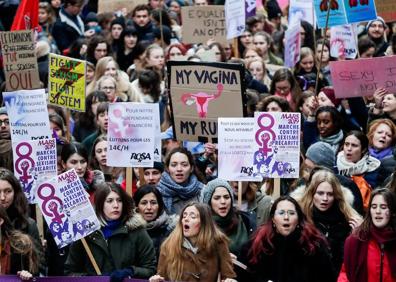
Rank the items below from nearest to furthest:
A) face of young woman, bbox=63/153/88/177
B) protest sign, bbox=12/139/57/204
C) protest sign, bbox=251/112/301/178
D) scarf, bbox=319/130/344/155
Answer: protest sign, bbox=251/112/301/178, protest sign, bbox=12/139/57/204, face of young woman, bbox=63/153/88/177, scarf, bbox=319/130/344/155

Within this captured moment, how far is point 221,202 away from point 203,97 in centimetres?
233

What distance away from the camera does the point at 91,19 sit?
79.0 ft

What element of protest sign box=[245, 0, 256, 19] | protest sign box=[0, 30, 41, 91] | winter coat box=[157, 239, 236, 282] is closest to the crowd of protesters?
winter coat box=[157, 239, 236, 282]

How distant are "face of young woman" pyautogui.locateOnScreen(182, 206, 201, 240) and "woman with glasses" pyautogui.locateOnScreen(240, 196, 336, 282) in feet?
1.43

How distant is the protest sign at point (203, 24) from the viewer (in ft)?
68.1

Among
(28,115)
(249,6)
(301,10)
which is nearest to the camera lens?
(28,115)

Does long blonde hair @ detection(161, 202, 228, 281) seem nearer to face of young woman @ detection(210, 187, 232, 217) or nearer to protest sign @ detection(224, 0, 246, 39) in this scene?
face of young woman @ detection(210, 187, 232, 217)

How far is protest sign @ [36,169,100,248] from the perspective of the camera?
525 inches

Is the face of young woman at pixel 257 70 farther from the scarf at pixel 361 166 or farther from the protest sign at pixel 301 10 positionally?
the scarf at pixel 361 166

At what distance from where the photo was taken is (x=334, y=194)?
13.7 m

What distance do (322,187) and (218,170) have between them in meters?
1.28

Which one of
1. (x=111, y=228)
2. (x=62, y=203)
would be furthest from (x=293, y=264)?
(x=62, y=203)

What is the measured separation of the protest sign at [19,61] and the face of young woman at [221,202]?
12.5 ft

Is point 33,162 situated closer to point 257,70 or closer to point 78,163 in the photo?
point 78,163
